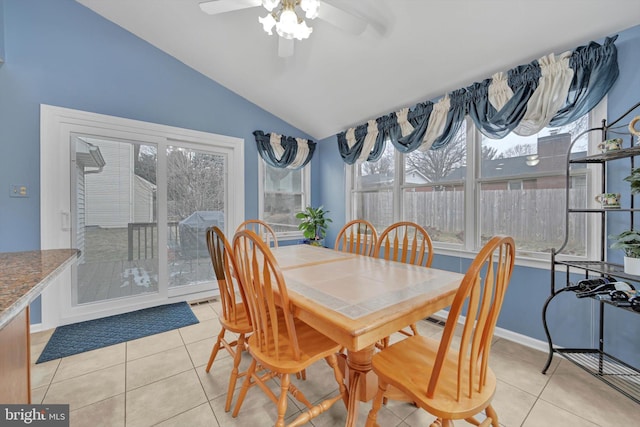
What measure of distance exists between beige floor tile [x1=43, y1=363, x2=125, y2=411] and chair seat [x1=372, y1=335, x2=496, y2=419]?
1696 millimetres

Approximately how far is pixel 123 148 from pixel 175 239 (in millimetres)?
1155

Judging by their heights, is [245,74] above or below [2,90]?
above

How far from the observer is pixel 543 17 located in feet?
5.75

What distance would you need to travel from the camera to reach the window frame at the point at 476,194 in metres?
1.90

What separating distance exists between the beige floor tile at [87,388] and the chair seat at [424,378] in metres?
1.70

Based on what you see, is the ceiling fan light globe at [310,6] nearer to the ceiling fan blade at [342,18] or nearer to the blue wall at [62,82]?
the ceiling fan blade at [342,18]

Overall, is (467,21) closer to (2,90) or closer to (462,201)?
(462,201)

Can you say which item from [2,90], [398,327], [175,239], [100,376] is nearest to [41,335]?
[100,376]

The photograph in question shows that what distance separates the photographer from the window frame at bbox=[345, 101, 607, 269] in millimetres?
1896

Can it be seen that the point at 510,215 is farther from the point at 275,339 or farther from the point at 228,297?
the point at 228,297

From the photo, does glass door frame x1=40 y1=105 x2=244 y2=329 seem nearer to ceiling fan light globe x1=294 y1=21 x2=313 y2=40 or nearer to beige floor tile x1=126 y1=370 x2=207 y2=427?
beige floor tile x1=126 y1=370 x2=207 y2=427

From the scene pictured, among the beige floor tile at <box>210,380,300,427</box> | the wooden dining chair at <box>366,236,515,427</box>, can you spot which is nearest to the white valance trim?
the wooden dining chair at <box>366,236,515,427</box>

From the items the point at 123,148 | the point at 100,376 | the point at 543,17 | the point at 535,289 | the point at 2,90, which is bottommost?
the point at 100,376

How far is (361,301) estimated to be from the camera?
1108 mm
